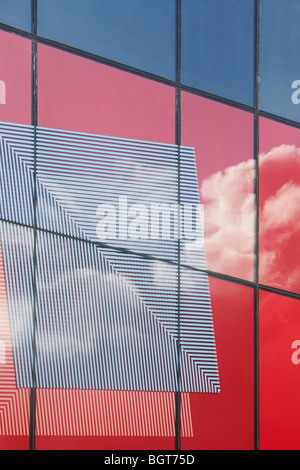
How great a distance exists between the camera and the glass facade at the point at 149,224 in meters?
8.50

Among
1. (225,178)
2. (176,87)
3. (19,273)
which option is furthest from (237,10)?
(19,273)

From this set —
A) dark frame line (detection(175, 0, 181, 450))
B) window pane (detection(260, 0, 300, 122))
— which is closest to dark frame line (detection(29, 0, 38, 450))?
dark frame line (detection(175, 0, 181, 450))

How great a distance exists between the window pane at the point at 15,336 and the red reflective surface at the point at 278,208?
2.96 meters

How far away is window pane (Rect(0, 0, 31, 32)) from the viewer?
27.9 feet

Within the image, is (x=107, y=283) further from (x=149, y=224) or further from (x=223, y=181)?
(x=223, y=181)

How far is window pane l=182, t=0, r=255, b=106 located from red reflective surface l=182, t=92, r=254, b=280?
257 millimetres

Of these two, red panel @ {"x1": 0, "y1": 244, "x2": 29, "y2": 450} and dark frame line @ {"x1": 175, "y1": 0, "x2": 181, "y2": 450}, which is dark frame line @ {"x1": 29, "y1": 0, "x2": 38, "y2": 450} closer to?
red panel @ {"x1": 0, "y1": 244, "x2": 29, "y2": 450}

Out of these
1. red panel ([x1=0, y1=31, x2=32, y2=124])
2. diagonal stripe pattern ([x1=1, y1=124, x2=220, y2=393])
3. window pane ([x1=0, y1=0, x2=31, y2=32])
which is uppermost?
window pane ([x1=0, y1=0, x2=31, y2=32])

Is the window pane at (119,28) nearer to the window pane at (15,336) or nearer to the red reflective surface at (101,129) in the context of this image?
the red reflective surface at (101,129)

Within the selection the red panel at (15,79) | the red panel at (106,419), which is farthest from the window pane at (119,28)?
the red panel at (106,419)

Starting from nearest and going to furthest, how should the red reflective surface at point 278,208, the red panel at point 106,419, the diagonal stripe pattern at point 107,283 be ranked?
the red panel at point 106,419
the diagonal stripe pattern at point 107,283
the red reflective surface at point 278,208

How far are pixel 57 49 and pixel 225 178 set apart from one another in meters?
2.49

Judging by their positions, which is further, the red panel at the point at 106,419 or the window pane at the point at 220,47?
the window pane at the point at 220,47
